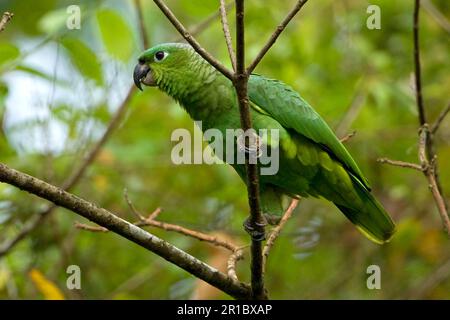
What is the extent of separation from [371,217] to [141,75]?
1.71 m

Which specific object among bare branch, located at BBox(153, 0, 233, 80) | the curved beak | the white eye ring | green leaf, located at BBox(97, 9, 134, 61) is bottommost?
bare branch, located at BBox(153, 0, 233, 80)

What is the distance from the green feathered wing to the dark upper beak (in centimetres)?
65

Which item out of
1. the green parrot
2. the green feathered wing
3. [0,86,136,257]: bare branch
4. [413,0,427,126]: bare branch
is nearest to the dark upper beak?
the green parrot

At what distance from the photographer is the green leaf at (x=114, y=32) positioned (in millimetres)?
4277

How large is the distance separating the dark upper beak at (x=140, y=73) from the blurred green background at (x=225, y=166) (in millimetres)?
311

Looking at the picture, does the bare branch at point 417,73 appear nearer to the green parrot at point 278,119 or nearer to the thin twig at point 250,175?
the green parrot at point 278,119

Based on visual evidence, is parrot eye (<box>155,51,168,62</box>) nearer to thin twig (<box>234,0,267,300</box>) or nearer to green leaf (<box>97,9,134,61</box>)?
green leaf (<box>97,9,134,61</box>)

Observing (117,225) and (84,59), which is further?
(84,59)

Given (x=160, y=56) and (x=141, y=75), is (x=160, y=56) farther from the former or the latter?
(x=141, y=75)

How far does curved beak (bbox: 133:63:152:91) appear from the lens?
4.03m

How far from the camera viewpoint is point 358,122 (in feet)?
19.0

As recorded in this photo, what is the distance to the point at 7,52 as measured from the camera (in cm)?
360

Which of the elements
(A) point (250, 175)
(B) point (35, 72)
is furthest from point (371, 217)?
(B) point (35, 72)
